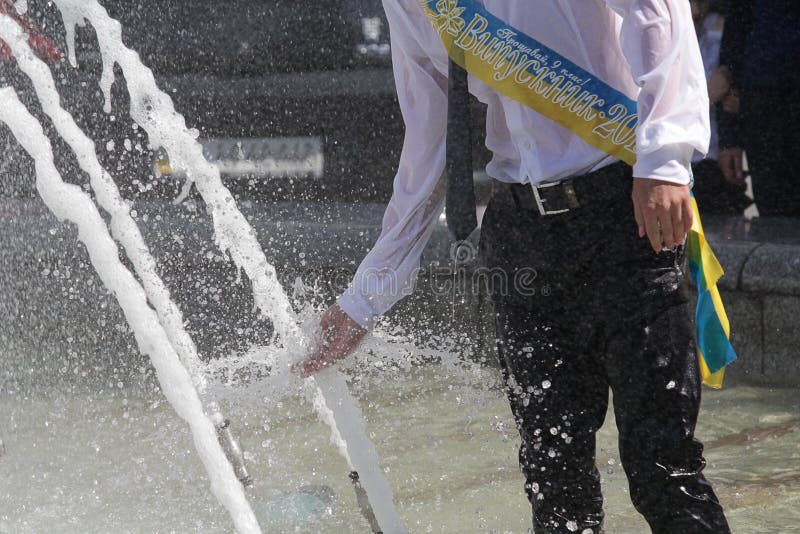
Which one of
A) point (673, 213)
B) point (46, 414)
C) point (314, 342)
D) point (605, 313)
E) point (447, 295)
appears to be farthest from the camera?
point (447, 295)

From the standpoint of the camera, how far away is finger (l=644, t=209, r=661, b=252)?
2.05 metres

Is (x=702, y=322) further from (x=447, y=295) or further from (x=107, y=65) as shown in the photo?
(x=447, y=295)

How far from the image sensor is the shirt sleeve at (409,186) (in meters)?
2.51

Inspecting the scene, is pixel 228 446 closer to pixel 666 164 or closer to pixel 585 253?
pixel 585 253

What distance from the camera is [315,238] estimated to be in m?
5.29

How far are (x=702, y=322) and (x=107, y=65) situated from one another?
2168 mm

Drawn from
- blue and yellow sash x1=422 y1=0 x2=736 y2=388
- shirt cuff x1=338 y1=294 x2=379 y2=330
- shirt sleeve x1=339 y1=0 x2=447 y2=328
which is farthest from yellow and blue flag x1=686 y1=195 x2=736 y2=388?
shirt cuff x1=338 y1=294 x2=379 y2=330

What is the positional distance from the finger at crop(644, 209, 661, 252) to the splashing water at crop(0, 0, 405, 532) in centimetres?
84

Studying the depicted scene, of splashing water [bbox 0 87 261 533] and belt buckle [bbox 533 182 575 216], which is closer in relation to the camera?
belt buckle [bbox 533 182 575 216]

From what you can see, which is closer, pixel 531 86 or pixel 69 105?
pixel 531 86

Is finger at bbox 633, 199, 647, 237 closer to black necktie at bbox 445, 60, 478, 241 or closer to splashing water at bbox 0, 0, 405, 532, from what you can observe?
black necktie at bbox 445, 60, 478, 241

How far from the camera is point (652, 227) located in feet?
6.75

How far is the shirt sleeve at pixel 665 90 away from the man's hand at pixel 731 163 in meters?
3.82

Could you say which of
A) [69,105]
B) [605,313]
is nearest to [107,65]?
[605,313]
